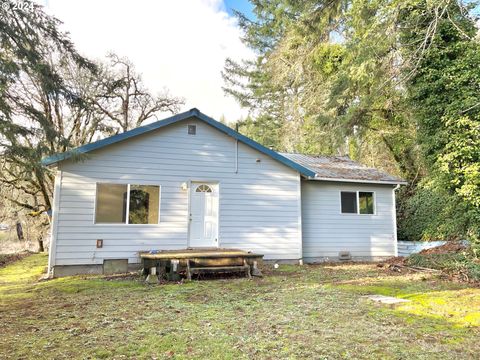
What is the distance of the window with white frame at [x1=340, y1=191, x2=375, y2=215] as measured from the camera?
1118cm

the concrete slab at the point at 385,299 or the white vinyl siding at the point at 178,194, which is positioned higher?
the white vinyl siding at the point at 178,194

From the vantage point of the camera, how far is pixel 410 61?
30.9 feet

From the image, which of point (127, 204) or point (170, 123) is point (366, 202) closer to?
point (170, 123)

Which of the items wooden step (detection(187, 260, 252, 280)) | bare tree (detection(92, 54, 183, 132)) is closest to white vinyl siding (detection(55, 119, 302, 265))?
wooden step (detection(187, 260, 252, 280))

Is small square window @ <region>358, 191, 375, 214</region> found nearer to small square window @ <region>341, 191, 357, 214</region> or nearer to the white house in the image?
the white house

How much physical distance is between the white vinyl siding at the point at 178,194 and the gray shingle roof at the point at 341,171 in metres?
1.32

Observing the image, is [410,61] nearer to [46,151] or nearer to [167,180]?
[167,180]

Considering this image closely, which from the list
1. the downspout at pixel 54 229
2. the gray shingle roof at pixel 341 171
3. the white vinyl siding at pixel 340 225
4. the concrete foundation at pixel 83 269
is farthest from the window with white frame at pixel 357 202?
the downspout at pixel 54 229

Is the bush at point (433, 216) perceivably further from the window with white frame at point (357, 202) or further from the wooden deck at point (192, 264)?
the wooden deck at point (192, 264)

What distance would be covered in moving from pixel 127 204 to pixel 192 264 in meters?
2.47

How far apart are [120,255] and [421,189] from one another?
12.0 metres

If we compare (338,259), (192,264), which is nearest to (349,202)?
(338,259)

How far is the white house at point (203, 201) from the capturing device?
823cm

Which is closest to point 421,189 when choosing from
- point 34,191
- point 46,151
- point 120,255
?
point 120,255
